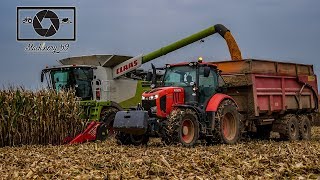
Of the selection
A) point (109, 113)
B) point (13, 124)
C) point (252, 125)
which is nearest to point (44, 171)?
point (13, 124)

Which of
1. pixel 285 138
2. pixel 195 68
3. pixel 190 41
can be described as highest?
pixel 190 41

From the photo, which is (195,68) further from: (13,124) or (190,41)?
(190,41)

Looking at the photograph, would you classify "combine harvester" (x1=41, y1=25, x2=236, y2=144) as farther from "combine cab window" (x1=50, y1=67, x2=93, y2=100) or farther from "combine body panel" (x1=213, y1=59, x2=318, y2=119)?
"combine body panel" (x1=213, y1=59, x2=318, y2=119)

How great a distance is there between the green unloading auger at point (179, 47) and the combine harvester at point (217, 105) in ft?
7.12

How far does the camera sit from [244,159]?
29.9ft

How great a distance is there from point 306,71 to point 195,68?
667cm

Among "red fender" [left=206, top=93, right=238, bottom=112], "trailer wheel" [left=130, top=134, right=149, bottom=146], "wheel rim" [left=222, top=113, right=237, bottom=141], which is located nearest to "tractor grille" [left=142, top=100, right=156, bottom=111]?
"trailer wheel" [left=130, top=134, right=149, bottom=146]

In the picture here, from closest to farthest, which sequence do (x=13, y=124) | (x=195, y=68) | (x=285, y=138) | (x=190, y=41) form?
(x=195, y=68), (x=13, y=124), (x=285, y=138), (x=190, y=41)

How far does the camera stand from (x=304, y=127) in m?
16.9

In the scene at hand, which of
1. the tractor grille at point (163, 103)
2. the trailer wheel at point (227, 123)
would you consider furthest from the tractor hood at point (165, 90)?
the trailer wheel at point (227, 123)

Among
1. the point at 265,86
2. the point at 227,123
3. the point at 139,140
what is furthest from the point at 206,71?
the point at 265,86

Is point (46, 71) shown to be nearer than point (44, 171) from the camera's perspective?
No

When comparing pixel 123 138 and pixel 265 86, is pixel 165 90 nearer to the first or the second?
pixel 123 138

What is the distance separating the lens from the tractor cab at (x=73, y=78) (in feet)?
58.1
